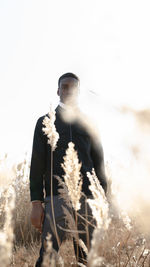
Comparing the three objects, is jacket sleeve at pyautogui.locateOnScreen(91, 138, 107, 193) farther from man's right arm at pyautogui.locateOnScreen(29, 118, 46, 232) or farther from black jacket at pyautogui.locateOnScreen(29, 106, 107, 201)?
man's right arm at pyautogui.locateOnScreen(29, 118, 46, 232)

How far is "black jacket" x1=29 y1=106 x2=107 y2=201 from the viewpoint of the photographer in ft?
7.73

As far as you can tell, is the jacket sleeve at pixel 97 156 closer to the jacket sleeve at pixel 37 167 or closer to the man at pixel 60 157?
the man at pixel 60 157

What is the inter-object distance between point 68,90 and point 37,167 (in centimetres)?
69

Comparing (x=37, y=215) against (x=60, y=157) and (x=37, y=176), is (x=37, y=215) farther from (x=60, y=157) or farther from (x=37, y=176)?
(x=60, y=157)

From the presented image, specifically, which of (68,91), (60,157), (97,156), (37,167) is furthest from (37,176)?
(68,91)

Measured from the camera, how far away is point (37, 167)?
2393 millimetres

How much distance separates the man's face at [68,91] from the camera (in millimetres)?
2578

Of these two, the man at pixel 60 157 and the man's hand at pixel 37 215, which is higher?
the man at pixel 60 157

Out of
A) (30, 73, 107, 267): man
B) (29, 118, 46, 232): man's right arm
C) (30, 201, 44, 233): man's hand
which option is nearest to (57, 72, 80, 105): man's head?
(30, 73, 107, 267): man

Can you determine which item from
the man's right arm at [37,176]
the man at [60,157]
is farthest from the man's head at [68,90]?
the man's right arm at [37,176]

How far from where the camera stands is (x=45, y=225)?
215 centimetres

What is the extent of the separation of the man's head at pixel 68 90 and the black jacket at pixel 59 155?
10 centimetres

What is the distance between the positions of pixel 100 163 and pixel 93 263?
197 centimetres

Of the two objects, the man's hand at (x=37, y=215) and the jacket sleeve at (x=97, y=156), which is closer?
the man's hand at (x=37, y=215)
